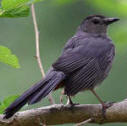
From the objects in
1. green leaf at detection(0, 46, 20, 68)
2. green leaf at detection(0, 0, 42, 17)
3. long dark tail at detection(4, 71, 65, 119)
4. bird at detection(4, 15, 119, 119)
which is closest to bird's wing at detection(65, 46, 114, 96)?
bird at detection(4, 15, 119, 119)

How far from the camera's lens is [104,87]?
6770mm

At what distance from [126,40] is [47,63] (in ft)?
12.3

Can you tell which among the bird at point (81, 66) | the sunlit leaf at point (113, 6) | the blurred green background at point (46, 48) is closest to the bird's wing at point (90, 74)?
the bird at point (81, 66)

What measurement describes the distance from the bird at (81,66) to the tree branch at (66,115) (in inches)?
3.4

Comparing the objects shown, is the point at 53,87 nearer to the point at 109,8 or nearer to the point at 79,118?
the point at 79,118

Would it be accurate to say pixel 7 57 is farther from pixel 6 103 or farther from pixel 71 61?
pixel 71 61

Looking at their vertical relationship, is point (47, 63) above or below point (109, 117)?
below

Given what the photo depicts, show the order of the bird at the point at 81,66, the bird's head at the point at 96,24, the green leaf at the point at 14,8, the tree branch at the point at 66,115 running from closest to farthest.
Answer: the green leaf at the point at 14,8, the tree branch at the point at 66,115, the bird at the point at 81,66, the bird's head at the point at 96,24

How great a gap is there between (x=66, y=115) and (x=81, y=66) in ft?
2.97

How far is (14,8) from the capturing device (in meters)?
2.62

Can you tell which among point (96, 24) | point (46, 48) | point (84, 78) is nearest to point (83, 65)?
point (84, 78)

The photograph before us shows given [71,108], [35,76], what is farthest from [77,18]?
[71,108]

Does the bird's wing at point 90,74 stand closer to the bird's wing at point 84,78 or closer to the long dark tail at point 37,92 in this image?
the bird's wing at point 84,78

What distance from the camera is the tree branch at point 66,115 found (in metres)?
3.22
